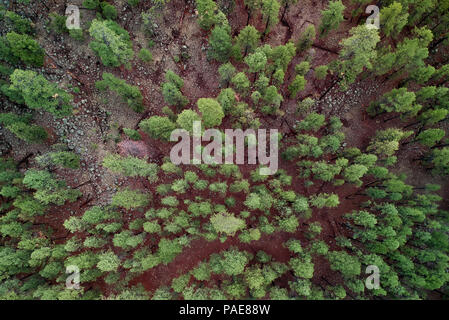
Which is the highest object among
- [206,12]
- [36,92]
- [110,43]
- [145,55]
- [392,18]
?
[206,12]

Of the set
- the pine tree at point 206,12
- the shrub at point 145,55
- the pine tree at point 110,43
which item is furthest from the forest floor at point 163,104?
the pine tree at point 110,43

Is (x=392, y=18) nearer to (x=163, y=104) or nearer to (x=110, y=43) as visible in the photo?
(x=163, y=104)

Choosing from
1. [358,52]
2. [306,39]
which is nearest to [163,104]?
[306,39]

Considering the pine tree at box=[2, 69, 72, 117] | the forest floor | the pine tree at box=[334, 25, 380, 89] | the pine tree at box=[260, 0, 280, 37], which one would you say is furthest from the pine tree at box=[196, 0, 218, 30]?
the pine tree at box=[2, 69, 72, 117]

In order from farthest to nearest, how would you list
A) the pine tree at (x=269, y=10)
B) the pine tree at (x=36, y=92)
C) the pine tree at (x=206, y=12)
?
the pine tree at (x=206, y=12) → the pine tree at (x=269, y=10) → the pine tree at (x=36, y=92)

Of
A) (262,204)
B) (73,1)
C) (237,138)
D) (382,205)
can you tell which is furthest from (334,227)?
(73,1)

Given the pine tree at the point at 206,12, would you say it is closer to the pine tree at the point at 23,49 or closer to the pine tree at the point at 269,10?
the pine tree at the point at 269,10

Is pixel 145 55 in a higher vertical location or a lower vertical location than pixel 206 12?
lower

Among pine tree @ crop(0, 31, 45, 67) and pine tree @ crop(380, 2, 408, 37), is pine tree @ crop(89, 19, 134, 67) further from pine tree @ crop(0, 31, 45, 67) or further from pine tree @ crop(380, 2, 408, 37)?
pine tree @ crop(380, 2, 408, 37)
